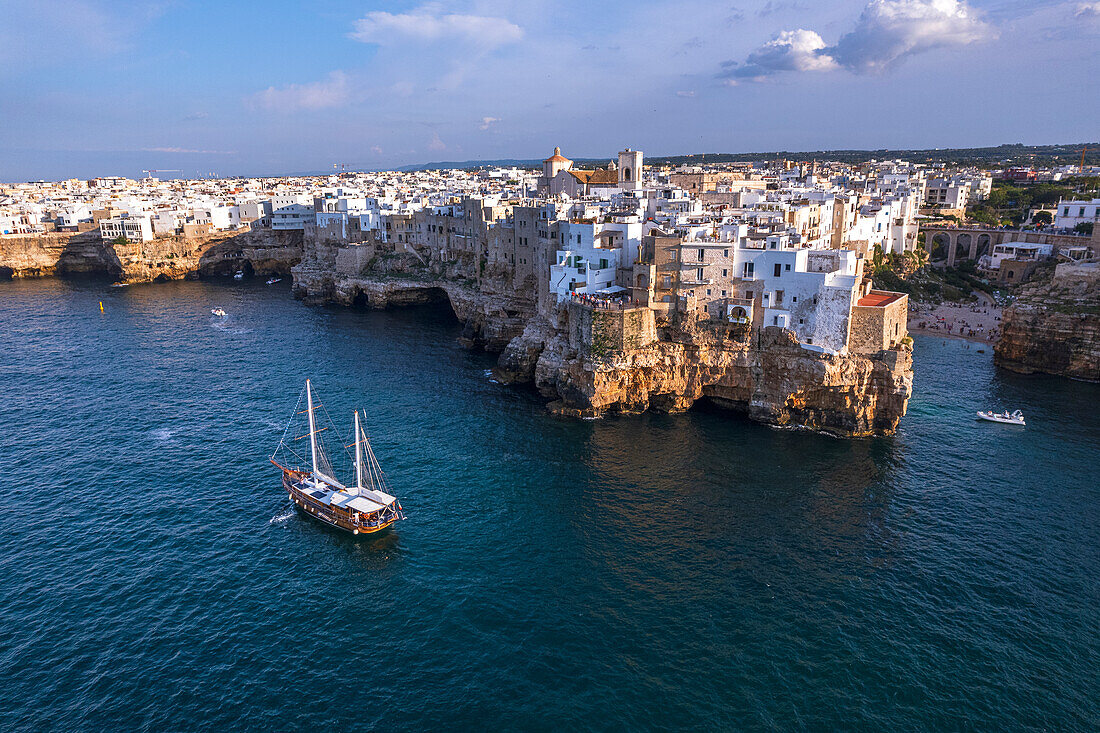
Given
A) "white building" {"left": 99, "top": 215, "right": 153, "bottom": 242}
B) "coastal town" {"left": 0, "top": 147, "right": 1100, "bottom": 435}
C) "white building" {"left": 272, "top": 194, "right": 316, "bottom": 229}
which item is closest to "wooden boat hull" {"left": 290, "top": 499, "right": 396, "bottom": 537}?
"coastal town" {"left": 0, "top": 147, "right": 1100, "bottom": 435}

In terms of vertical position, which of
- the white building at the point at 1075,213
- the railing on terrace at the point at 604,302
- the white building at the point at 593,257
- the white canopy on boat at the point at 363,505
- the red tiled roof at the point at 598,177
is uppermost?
the red tiled roof at the point at 598,177

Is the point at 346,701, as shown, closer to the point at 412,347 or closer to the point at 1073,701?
the point at 1073,701

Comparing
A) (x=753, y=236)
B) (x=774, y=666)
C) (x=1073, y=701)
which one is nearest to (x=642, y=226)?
(x=753, y=236)

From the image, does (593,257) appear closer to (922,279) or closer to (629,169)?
(629,169)

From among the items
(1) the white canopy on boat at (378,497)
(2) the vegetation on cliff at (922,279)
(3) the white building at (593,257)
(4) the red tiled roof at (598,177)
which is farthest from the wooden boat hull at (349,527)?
(2) the vegetation on cliff at (922,279)

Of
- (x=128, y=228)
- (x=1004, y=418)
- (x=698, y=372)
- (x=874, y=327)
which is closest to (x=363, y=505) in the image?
(x=698, y=372)

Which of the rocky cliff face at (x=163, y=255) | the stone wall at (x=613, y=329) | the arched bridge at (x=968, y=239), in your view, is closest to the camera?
the stone wall at (x=613, y=329)

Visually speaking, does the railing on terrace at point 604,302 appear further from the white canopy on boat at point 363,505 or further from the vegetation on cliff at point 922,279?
the vegetation on cliff at point 922,279
